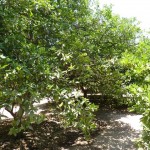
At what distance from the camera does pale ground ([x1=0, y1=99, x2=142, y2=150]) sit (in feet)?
25.4

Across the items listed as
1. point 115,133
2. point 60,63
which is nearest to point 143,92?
point 60,63

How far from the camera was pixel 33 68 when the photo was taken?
17.7ft

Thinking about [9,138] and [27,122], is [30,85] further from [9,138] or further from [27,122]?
[9,138]

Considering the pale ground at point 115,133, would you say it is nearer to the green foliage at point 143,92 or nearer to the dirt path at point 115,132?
the dirt path at point 115,132

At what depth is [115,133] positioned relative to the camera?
8.94 meters

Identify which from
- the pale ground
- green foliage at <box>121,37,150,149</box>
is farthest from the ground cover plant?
the pale ground

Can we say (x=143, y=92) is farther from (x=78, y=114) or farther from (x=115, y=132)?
(x=115, y=132)

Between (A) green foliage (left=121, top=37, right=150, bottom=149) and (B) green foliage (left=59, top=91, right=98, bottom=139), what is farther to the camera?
(B) green foliage (left=59, top=91, right=98, bottom=139)

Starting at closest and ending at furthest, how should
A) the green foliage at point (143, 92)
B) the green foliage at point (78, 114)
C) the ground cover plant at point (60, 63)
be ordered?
the green foliage at point (143, 92) → the ground cover plant at point (60, 63) → the green foliage at point (78, 114)

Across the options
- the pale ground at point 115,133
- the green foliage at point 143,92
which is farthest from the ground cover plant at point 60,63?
the pale ground at point 115,133

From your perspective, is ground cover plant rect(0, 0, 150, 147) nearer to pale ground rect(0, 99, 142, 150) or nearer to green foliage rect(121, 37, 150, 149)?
green foliage rect(121, 37, 150, 149)

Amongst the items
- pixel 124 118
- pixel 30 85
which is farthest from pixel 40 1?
pixel 124 118

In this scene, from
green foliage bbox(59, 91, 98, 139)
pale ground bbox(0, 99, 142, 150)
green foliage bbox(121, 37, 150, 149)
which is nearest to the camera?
green foliage bbox(121, 37, 150, 149)

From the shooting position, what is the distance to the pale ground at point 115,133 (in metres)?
7.73
